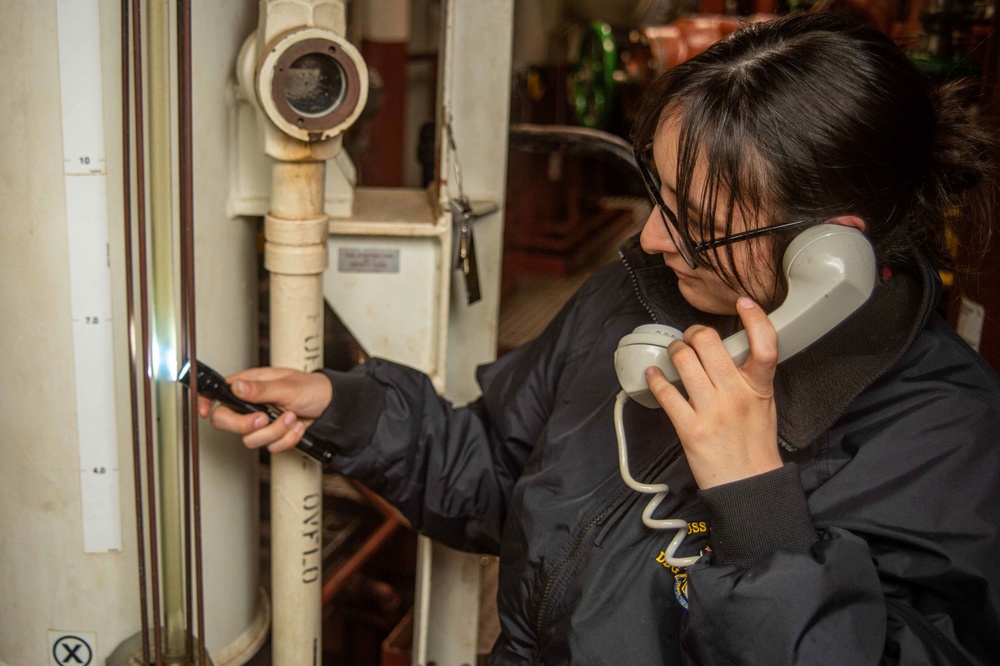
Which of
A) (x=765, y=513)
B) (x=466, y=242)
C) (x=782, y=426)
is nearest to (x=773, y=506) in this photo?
(x=765, y=513)

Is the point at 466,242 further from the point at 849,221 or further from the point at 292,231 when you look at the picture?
the point at 849,221

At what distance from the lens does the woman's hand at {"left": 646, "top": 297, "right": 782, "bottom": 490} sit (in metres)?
0.93

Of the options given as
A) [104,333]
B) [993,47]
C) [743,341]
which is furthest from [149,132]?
[993,47]

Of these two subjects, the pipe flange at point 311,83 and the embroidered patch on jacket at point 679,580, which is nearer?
the embroidered patch on jacket at point 679,580

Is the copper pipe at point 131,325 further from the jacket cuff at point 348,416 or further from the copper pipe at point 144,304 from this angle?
the jacket cuff at point 348,416

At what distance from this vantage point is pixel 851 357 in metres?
1.02

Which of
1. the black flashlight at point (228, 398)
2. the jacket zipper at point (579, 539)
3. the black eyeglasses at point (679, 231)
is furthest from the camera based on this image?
the black flashlight at point (228, 398)

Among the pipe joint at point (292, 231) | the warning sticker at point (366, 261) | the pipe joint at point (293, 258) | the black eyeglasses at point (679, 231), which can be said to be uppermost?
the black eyeglasses at point (679, 231)

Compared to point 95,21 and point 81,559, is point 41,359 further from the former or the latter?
point 95,21

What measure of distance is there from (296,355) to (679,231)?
0.60 m

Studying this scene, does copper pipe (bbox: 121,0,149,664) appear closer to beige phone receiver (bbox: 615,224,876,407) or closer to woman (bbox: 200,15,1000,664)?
woman (bbox: 200,15,1000,664)

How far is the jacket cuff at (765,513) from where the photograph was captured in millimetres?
916

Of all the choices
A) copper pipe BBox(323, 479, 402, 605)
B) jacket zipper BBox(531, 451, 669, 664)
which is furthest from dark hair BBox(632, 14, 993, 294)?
→ copper pipe BBox(323, 479, 402, 605)

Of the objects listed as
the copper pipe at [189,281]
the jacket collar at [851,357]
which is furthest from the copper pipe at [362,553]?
the jacket collar at [851,357]
